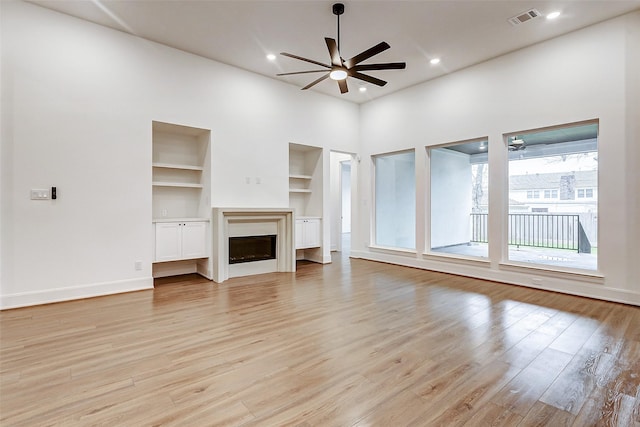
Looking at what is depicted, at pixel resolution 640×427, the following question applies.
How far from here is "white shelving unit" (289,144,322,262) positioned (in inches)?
259

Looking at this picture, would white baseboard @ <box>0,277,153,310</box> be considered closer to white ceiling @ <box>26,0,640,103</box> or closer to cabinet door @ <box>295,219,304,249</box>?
cabinet door @ <box>295,219,304,249</box>

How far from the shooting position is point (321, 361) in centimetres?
246

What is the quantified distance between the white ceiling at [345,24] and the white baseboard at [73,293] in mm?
3582

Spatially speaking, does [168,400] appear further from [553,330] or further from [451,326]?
[553,330]

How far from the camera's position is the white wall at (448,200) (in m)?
6.21

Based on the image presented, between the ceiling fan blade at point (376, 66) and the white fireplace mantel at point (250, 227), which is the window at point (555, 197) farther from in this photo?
the white fireplace mantel at point (250, 227)

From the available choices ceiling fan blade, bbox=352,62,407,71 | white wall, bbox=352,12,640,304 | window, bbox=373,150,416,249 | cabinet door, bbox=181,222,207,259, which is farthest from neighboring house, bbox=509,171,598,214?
cabinet door, bbox=181,222,207,259

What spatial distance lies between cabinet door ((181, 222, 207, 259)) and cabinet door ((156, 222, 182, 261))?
8 cm

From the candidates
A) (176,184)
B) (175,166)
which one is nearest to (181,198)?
(176,184)

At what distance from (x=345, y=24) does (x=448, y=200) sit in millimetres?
3971

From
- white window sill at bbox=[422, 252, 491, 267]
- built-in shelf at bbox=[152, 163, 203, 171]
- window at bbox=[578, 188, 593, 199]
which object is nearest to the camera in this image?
window at bbox=[578, 188, 593, 199]

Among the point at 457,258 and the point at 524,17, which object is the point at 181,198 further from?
the point at 524,17

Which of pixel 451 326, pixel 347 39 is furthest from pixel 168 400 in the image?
pixel 347 39

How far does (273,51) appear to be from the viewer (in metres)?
5.05
